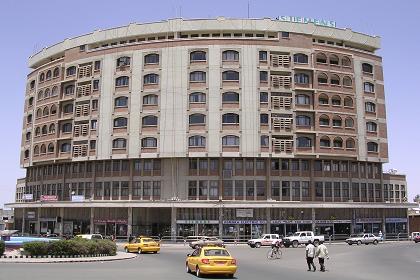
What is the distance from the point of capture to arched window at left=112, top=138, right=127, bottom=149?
7481 centimetres

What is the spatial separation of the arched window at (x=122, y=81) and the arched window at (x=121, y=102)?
6.44 feet

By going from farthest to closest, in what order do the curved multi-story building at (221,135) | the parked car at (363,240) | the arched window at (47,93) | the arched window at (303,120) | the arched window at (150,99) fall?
the arched window at (47,93)
the arched window at (303,120)
the arched window at (150,99)
the curved multi-story building at (221,135)
the parked car at (363,240)

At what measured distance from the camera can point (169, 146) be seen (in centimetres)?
7212

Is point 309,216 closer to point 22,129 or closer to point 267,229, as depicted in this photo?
point 267,229

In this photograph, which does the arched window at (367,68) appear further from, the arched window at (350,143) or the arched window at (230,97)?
the arched window at (230,97)

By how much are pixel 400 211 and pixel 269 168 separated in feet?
80.9

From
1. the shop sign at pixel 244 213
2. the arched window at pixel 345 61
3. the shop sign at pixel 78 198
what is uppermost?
the arched window at pixel 345 61

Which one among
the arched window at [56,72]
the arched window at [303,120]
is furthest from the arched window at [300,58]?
the arched window at [56,72]

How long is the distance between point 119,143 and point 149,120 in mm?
5640

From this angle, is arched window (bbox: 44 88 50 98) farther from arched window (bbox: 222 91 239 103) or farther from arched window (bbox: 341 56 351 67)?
arched window (bbox: 341 56 351 67)

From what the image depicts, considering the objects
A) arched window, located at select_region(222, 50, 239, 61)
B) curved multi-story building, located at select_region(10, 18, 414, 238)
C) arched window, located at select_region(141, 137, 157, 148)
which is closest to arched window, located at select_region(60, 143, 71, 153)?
curved multi-story building, located at select_region(10, 18, 414, 238)

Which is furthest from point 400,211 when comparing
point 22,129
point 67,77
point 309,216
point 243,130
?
point 22,129

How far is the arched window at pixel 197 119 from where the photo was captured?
72750mm

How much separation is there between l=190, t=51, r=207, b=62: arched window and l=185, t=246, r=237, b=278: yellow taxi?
53179 mm
